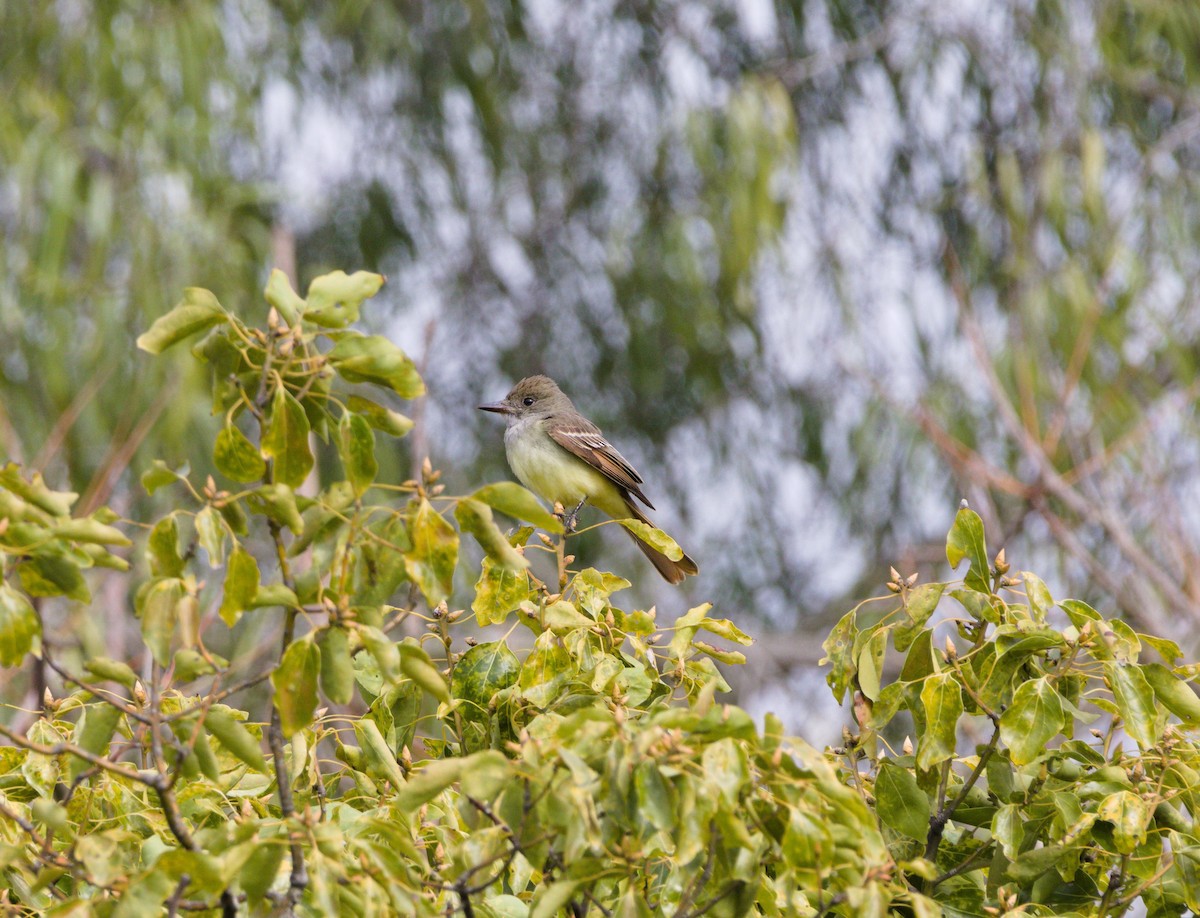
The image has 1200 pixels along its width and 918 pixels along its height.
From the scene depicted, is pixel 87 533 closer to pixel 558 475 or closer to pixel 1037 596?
pixel 1037 596

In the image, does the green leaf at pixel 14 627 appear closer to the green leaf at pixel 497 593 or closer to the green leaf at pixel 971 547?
the green leaf at pixel 497 593

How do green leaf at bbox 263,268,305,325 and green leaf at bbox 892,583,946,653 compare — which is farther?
green leaf at bbox 892,583,946,653

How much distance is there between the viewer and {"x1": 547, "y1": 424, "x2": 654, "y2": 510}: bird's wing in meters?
5.54

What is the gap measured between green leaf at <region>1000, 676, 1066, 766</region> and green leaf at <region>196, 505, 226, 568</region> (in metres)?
1.16

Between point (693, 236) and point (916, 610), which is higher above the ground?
point (693, 236)

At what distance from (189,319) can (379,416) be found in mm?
279

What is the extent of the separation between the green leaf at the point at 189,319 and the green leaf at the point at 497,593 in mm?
729

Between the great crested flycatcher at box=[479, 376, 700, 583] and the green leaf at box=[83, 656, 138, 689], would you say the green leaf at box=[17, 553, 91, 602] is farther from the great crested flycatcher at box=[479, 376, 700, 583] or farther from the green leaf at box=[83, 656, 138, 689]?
the great crested flycatcher at box=[479, 376, 700, 583]

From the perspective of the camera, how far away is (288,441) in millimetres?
2000

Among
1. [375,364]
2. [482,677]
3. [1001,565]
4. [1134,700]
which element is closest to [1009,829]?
[1134,700]

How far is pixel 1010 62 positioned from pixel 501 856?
8468 mm

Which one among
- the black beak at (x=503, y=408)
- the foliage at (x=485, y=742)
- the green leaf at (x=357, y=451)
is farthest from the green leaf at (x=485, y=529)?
the black beak at (x=503, y=408)

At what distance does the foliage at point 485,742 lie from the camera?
1.86 m

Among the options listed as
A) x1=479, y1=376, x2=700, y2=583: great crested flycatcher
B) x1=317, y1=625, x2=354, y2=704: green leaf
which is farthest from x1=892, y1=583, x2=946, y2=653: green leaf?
x1=479, y1=376, x2=700, y2=583: great crested flycatcher
